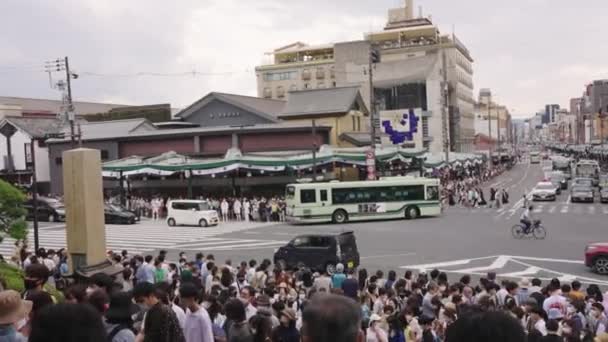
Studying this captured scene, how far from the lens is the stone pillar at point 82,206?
14062mm

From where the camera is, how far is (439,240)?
28125 millimetres

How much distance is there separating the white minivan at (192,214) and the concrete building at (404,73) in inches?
1498

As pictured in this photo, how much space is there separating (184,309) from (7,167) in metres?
47.9

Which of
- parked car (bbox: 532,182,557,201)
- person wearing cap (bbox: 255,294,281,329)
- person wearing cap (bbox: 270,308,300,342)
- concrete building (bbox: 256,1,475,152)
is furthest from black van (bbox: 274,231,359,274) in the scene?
concrete building (bbox: 256,1,475,152)

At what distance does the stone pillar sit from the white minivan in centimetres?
2263

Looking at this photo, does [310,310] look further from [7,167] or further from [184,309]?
[7,167]

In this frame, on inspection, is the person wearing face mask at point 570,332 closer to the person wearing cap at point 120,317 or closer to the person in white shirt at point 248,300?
the person in white shirt at point 248,300

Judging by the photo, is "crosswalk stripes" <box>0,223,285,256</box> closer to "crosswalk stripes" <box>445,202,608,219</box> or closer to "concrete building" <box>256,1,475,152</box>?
"crosswalk stripes" <box>445,202,608,219</box>

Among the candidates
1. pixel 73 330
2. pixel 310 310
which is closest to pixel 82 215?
pixel 73 330

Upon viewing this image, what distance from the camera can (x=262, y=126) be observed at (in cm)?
5119

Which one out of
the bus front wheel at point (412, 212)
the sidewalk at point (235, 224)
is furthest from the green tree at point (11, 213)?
the bus front wheel at point (412, 212)

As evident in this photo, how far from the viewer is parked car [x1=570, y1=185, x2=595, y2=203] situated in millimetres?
45500

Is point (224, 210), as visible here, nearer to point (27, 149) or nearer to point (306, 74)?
point (27, 149)

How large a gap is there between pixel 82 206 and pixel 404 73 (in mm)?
77677
